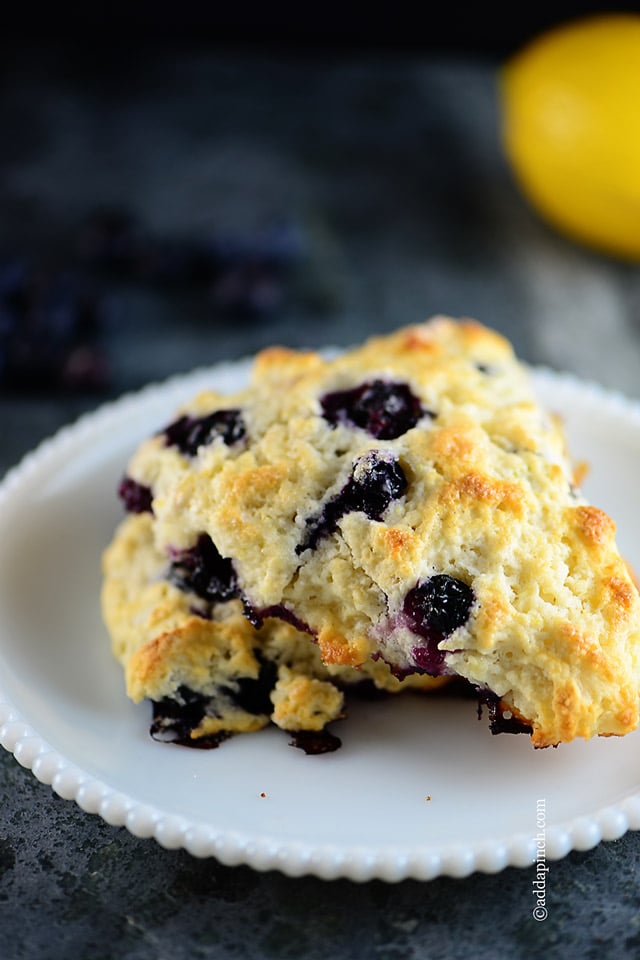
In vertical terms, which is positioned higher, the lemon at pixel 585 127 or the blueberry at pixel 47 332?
the lemon at pixel 585 127

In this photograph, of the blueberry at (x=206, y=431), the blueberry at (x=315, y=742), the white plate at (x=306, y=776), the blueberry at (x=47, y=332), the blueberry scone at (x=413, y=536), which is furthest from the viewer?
the blueberry at (x=47, y=332)

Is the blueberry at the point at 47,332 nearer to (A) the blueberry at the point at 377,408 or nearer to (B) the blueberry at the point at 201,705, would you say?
(A) the blueberry at the point at 377,408

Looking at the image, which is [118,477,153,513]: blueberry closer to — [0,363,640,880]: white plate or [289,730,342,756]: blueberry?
[0,363,640,880]: white plate

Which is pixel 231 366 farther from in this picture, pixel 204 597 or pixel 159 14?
pixel 159 14

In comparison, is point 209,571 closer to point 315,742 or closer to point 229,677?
point 229,677

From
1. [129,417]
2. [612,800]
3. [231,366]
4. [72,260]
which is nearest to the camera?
[612,800]

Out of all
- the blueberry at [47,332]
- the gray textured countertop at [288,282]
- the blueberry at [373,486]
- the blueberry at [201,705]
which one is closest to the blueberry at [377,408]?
the blueberry at [373,486]

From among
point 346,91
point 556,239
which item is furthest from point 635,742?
point 346,91
